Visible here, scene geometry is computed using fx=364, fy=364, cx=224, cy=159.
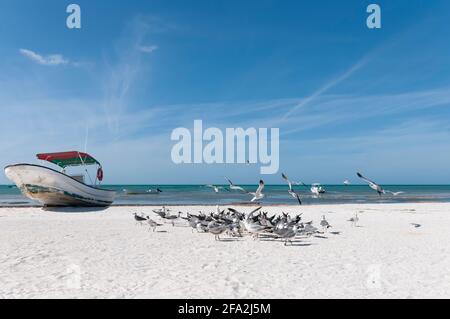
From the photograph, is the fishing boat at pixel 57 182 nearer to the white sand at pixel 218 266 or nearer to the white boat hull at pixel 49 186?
the white boat hull at pixel 49 186

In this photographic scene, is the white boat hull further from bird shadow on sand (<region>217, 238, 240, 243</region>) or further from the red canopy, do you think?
bird shadow on sand (<region>217, 238, 240, 243</region>)

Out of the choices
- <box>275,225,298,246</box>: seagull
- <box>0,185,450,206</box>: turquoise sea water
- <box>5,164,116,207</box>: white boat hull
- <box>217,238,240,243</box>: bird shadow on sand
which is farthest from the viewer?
<box>0,185,450,206</box>: turquoise sea water

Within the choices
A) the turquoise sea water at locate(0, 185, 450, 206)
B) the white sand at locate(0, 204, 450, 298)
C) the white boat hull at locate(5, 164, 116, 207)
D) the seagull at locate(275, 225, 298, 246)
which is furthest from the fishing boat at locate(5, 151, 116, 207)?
the seagull at locate(275, 225, 298, 246)

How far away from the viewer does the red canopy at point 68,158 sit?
30984mm

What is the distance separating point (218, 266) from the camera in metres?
10.2

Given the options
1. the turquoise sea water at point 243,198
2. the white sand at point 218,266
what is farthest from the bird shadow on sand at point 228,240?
the turquoise sea water at point 243,198

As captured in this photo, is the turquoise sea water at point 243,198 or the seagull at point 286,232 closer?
the seagull at point 286,232

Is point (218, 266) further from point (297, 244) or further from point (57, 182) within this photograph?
point (57, 182)

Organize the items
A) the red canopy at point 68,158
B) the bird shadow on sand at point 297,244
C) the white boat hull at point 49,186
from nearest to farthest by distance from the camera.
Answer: the bird shadow on sand at point 297,244, the white boat hull at point 49,186, the red canopy at point 68,158

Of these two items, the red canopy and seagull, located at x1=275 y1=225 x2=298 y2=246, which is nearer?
seagull, located at x1=275 y1=225 x2=298 y2=246

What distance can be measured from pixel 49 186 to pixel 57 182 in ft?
2.55

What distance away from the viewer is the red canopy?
30984 millimetres

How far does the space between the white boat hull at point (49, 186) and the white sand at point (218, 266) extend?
13996mm
